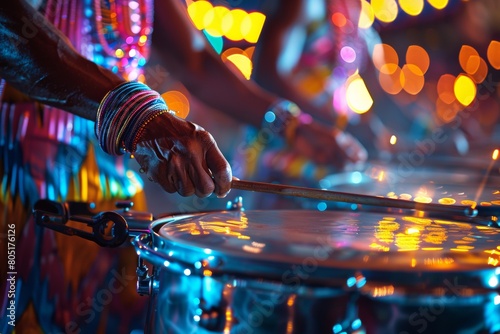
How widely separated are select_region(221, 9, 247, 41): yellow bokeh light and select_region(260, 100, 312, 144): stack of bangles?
2.75 meters

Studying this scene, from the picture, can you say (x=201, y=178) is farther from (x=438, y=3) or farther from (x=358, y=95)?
(x=438, y=3)

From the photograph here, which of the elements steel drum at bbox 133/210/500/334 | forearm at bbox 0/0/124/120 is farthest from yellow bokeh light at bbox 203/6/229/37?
steel drum at bbox 133/210/500/334

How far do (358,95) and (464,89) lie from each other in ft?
9.65

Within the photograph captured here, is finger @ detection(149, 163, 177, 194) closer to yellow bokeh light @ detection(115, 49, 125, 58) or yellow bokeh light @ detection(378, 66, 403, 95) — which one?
yellow bokeh light @ detection(115, 49, 125, 58)

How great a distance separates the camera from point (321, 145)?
6.26ft

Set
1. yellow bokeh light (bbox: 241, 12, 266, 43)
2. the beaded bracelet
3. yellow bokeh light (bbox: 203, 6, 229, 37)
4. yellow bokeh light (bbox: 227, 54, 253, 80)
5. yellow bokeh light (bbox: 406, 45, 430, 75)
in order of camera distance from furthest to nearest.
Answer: yellow bokeh light (bbox: 406, 45, 430, 75), yellow bokeh light (bbox: 203, 6, 229, 37), yellow bokeh light (bbox: 227, 54, 253, 80), yellow bokeh light (bbox: 241, 12, 266, 43), the beaded bracelet

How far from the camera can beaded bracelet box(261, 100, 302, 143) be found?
5.91ft

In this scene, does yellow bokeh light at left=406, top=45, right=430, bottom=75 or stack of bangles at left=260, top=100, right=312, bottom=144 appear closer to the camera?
stack of bangles at left=260, top=100, right=312, bottom=144

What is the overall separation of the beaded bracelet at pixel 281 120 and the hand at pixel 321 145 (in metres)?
0.03

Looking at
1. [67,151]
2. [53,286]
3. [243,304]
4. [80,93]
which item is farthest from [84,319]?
[243,304]

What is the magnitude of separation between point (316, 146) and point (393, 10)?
401 centimetres

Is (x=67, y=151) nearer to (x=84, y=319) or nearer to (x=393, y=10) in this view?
(x=84, y=319)

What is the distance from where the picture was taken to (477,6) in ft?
17.1

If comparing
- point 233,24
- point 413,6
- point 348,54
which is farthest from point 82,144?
point 413,6
